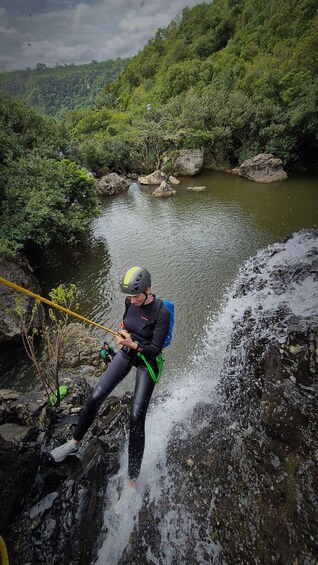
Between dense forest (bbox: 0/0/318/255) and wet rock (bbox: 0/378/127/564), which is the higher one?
dense forest (bbox: 0/0/318/255)

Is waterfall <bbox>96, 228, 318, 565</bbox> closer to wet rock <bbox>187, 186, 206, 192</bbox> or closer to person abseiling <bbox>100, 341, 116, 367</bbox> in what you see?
person abseiling <bbox>100, 341, 116, 367</bbox>

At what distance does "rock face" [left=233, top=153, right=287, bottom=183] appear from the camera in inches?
1075

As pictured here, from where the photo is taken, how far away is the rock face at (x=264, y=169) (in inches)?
1075

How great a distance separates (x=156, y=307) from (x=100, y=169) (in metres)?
34.1

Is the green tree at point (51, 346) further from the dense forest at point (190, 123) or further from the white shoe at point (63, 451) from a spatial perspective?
the dense forest at point (190, 123)

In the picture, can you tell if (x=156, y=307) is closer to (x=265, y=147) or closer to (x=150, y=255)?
(x=150, y=255)

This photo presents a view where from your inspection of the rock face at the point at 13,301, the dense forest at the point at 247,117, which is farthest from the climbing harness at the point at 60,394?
the dense forest at the point at 247,117

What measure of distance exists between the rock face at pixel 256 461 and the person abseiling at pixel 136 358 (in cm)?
107

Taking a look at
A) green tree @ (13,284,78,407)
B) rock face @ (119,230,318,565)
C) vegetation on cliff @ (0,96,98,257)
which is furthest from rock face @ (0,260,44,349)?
rock face @ (119,230,318,565)

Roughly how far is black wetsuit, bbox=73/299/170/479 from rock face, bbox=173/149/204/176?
30073 millimetres

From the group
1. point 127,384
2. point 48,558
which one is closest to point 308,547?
point 48,558

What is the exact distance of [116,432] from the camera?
5617 mm

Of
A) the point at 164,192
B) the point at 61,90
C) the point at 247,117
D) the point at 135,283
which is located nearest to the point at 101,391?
the point at 135,283

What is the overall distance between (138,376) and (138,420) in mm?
678
